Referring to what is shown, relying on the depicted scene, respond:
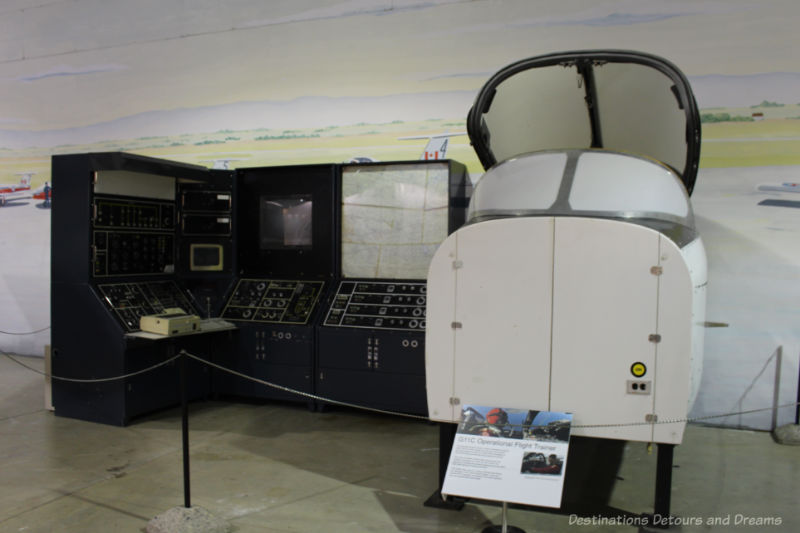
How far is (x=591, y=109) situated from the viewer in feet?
16.0

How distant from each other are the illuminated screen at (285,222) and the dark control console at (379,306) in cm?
77

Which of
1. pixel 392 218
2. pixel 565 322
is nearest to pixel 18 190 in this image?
pixel 392 218

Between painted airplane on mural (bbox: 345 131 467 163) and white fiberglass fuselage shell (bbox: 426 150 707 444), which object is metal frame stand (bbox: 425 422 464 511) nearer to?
white fiberglass fuselage shell (bbox: 426 150 707 444)

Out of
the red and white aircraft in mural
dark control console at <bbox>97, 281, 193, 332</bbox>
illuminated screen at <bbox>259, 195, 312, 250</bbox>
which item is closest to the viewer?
dark control console at <bbox>97, 281, 193, 332</bbox>

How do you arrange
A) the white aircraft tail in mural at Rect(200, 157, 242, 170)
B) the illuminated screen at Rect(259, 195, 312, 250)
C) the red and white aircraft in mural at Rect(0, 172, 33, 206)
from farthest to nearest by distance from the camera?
1. the red and white aircraft in mural at Rect(0, 172, 33, 206)
2. the white aircraft tail in mural at Rect(200, 157, 242, 170)
3. the illuminated screen at Rect(259, 195, 312, 250)

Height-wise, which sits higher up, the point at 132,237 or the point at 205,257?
the point at 132,237

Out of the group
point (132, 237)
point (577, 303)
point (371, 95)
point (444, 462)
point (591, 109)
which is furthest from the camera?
point (371, 95)

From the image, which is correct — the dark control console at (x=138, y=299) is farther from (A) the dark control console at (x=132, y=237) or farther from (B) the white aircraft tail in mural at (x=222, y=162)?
(B) the white aircraft tail in mural at (x=222, y=162)

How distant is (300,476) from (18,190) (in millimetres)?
7392

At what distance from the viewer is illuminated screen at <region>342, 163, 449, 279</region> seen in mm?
6184

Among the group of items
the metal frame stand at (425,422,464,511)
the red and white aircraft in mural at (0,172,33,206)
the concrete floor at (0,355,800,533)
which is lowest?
the concrete floor at (0,355,800,533)

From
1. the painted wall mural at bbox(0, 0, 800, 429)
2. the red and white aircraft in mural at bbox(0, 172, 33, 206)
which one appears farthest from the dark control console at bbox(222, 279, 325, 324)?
the red and white aircraft in mural at bbox(0, 172, 33, 206)

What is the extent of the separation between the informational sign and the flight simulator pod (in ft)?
0.39

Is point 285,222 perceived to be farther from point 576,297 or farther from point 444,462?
point 576,297
